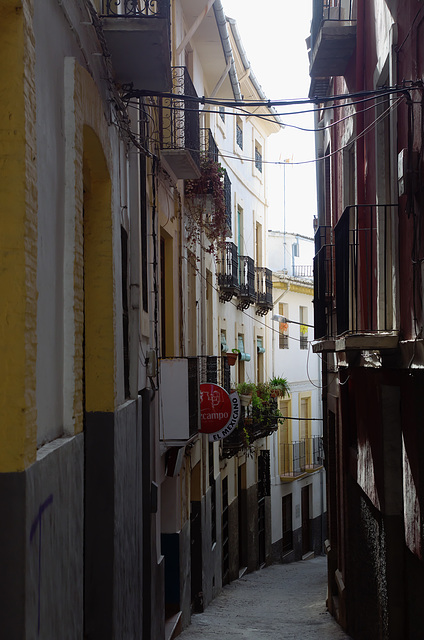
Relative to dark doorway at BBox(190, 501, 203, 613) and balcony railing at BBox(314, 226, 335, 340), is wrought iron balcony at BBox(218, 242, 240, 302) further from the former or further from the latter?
dark doorway at BBox(190, 501, 203, 613)

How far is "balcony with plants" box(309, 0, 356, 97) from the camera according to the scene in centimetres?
1125

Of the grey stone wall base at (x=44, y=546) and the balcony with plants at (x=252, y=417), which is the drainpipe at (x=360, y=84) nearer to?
the grey stone wall base at (x=44, y=546)

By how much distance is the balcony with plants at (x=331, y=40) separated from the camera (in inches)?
443

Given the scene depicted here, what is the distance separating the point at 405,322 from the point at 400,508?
2502 millimetres

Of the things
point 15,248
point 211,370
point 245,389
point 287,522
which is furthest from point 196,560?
point 287,522

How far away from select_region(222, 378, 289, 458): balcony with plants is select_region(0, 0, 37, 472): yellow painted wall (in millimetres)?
17263

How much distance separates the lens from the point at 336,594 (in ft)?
50.3

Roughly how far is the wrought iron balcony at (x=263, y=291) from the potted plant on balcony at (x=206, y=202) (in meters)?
10.9

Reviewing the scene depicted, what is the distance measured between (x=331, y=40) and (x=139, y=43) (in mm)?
4864

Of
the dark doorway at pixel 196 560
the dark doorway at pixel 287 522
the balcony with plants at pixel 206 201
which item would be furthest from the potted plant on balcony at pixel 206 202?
the dark doorway at pixel 287 522

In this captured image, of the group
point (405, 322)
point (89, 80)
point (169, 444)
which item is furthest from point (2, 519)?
point (169, 444)

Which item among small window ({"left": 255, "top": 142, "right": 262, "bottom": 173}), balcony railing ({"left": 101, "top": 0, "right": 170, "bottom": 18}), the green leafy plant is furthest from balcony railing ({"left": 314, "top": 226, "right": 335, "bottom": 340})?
small window ({"left": 255, "top": 142, "right": 262, "bottom": 173})

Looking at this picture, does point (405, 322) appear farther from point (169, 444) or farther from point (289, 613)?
point (289, 613)

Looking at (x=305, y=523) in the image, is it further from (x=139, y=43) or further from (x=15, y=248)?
(x=15, y=248)
